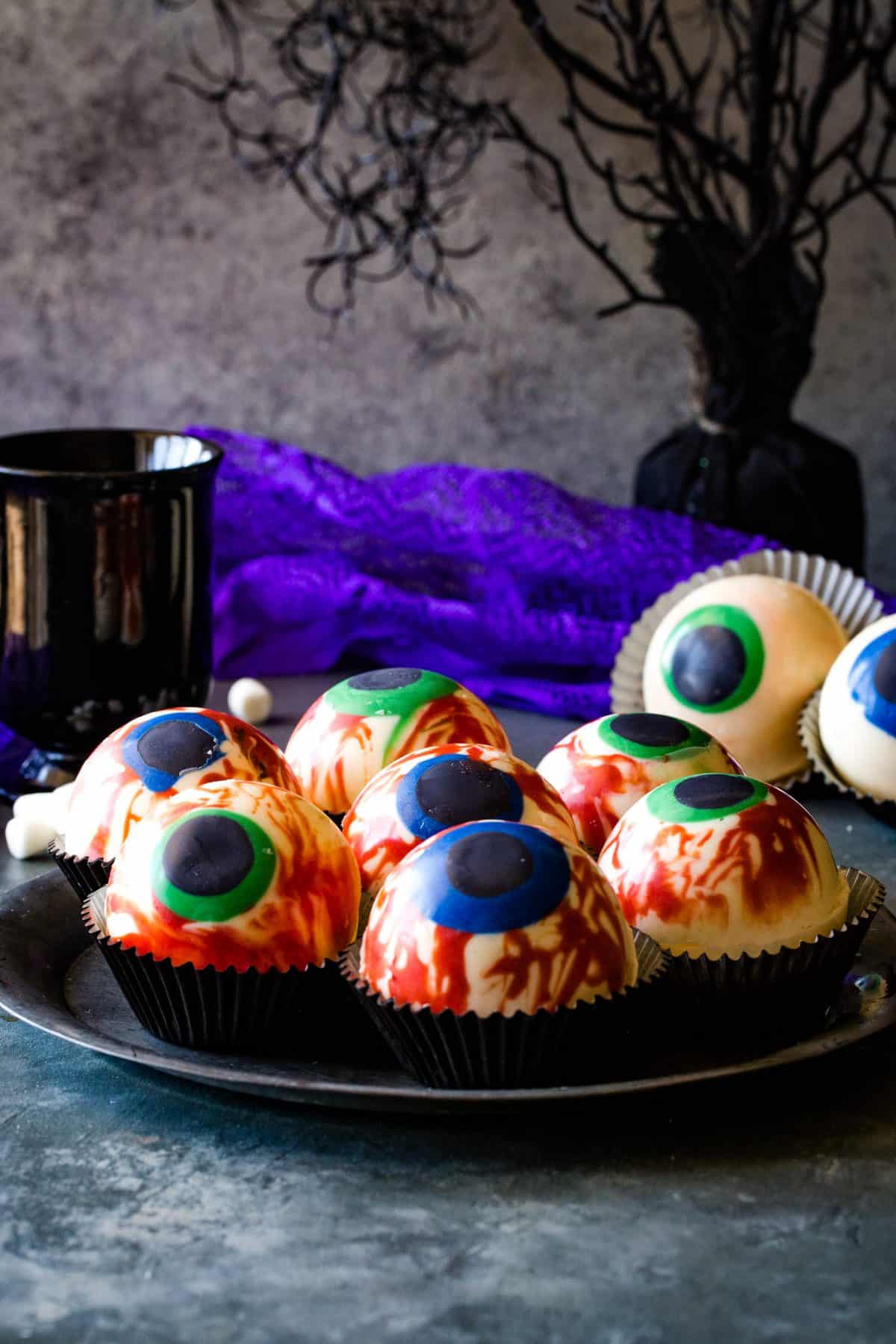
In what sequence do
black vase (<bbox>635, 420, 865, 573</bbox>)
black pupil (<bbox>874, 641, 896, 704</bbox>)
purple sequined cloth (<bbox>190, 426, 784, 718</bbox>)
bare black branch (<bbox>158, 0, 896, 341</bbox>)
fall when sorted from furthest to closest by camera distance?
bare black branch (<bbox>158, 0, 896, 341</bbox>) → black vase (<bbox>635, 420, 865, 573</bbox>) → purple sequined cloth (<bbox>190, 426, 784, 718</bbox>) → black pupil (<bbox>874, 641, 896, 704</bbox>)

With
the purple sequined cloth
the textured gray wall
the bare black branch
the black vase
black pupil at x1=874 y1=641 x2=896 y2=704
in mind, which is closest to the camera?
black pupil at x1=874 y1=641 x2=896 y2=704

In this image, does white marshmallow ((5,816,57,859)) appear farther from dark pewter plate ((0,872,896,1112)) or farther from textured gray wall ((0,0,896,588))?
textured gray wall ((0,0,896,588))

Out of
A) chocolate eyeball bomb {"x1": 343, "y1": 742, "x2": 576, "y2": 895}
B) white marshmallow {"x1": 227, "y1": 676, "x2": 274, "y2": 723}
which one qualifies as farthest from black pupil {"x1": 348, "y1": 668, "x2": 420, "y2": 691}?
white marshmallow {"x1": 227, "y1": 676, "x2": 274, "y2": 723}

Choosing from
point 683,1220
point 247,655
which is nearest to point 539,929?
point 683,1220

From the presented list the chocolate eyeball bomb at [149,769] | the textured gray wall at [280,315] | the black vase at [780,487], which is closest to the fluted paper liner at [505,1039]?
the chocolate eyeball bomb at [149,769]

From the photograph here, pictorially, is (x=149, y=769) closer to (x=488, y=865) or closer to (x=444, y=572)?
(x=488, y=865)

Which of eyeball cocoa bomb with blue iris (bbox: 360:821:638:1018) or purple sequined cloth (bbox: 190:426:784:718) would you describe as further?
purple sequined cloth (bbox: 190:426:784:718)

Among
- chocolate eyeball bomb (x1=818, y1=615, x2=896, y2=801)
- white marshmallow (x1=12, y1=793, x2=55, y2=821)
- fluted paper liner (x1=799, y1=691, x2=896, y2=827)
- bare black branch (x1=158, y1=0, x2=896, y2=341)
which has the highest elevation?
bare black branch (x1=158, y1=0, x2=896, y2=341)
